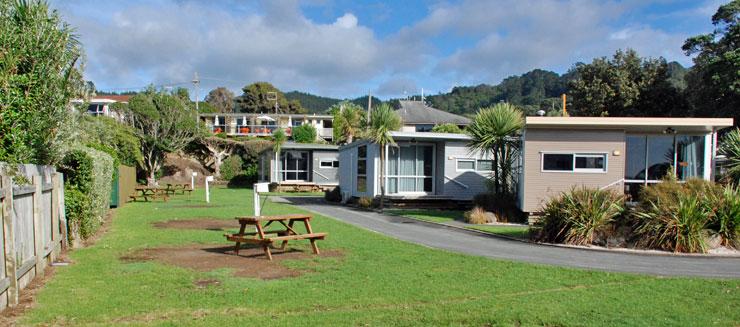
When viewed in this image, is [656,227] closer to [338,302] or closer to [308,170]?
[338,302]

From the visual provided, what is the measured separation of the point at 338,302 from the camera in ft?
24.2

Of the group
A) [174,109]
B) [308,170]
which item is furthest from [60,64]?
[174,109]

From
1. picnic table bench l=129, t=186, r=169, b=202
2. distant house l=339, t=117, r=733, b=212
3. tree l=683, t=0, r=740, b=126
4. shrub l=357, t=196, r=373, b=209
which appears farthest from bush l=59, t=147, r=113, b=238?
tree l=683, t=0, r=740, b=126

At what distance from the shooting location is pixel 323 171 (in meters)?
43.5

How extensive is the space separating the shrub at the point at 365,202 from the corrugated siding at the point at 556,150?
8.38 metres

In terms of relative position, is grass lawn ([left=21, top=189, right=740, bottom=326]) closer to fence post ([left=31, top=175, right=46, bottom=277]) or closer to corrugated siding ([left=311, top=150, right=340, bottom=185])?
fence post ([left=31, top=175, right=46, bottom=277])

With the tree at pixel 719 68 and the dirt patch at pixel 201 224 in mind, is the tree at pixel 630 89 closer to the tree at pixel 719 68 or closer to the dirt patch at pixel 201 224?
the tree at pixel 719 68

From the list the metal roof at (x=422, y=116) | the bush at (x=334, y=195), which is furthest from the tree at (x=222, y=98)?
the bush at (x=334, y=195)

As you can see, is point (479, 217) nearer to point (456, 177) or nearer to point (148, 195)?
point (456, 177)

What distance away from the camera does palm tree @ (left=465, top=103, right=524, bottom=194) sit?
20547mm

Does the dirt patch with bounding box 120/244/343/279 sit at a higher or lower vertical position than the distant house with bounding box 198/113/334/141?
lower

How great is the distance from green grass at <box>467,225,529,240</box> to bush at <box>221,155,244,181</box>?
35379mm

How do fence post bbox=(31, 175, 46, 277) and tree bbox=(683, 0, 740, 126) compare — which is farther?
tree bbox=(683, 0, 740, 126)

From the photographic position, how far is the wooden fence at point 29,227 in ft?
22.3
